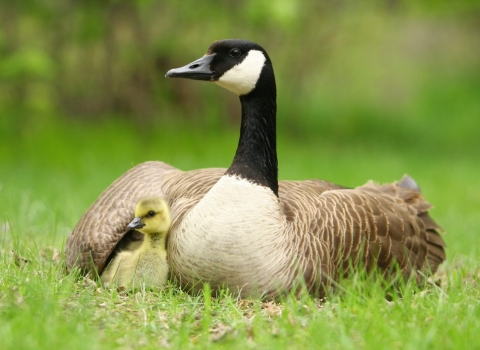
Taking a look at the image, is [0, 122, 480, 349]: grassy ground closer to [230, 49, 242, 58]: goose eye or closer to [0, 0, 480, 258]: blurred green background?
[230, 49, 242, 58]: goose eye

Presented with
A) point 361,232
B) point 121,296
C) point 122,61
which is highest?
point 122,61

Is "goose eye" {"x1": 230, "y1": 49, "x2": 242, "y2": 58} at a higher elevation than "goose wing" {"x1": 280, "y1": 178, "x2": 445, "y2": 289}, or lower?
higher

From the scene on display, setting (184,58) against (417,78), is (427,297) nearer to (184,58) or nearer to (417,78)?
(184,58)

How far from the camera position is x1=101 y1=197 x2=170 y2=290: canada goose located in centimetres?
507

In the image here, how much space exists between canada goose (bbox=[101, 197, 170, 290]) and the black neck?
0.66 meters

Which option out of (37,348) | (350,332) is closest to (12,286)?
(37,348)

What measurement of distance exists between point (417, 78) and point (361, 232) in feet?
64.1

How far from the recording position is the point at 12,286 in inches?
174

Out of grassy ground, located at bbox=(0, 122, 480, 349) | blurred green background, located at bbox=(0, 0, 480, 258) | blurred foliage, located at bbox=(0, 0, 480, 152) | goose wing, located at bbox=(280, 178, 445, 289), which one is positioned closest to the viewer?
grassy ground, located at bbox=(0, 122, 480, 349)

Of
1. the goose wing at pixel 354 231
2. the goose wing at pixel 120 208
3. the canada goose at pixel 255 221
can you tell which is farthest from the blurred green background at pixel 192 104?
the canada goose at pixel 255 221

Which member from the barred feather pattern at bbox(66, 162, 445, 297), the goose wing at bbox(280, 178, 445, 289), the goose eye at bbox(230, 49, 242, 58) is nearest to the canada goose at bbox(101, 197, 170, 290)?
the barred feather pattern at bbox(66, 162, 445, 297)

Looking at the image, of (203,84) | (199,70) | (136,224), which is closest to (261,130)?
(199,70)

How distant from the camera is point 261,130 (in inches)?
202

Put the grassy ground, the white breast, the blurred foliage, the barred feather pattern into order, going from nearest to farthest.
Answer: the grassy ground < the white breast < the barred feather pattern < the blurred foliage
